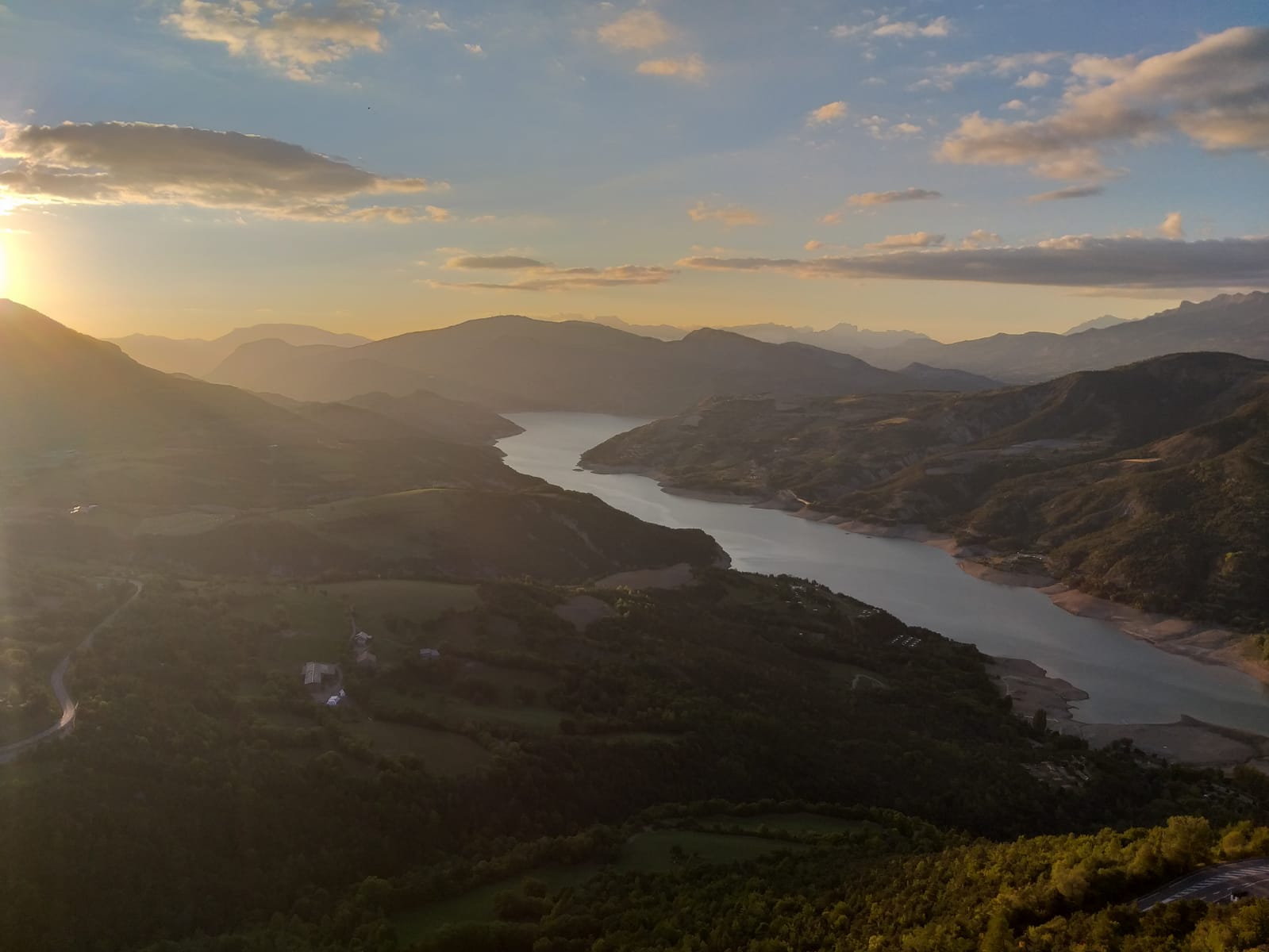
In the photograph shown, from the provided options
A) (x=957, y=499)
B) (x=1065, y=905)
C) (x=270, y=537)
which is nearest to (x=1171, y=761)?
(x=1065, y=905)

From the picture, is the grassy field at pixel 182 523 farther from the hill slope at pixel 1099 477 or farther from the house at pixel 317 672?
the hill slope at pixel 1099 477

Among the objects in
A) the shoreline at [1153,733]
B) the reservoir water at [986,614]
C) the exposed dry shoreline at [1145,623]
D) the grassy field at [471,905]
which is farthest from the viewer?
the exposed dry shoreline at [1145,623]

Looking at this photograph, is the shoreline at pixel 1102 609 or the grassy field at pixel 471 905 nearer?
the grassy field at pixel 471 905

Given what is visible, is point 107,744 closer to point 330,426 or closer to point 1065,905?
point 1065,905

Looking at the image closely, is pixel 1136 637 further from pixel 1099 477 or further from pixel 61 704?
pixel 61 704

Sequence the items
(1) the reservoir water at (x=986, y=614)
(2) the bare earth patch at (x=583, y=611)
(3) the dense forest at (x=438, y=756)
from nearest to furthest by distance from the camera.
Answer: (3) the dense forest at (x=438, y=756), (2) the bare earth patch at (x=583, y=611), (1) the reservoir water at (x=986, y=614)

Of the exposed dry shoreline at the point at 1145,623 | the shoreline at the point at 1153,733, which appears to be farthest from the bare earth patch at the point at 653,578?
the exposed dry shoreline at the point at 1145,623
